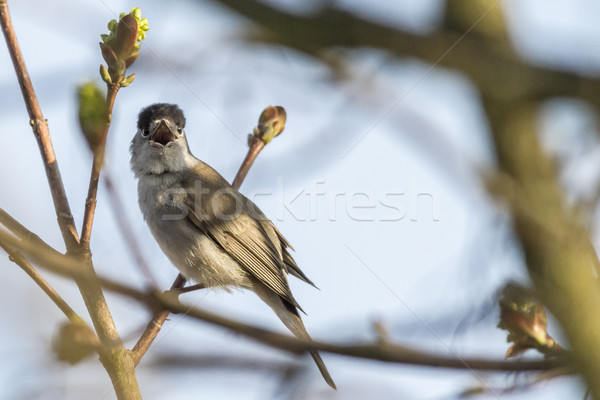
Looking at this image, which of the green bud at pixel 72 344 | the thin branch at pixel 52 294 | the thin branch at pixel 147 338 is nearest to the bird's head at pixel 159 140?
the thin branch at pixel 147 338

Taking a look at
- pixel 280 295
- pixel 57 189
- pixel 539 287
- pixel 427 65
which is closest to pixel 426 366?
pixel 539 287

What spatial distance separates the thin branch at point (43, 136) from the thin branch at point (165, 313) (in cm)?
42

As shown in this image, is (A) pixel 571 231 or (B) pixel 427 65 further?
(A) pixel 571 231

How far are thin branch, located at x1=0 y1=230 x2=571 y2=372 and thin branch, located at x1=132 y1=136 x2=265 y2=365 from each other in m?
0.05

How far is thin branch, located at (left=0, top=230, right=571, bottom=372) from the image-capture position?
94cm

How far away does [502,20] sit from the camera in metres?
1.59

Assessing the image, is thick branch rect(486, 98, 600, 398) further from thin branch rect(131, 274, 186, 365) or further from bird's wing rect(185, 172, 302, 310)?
bird's wing rect(185, 172, 302, 310)

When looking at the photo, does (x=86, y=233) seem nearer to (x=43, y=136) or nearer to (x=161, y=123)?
(x=43, y=136)

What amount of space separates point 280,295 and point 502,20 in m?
3.08

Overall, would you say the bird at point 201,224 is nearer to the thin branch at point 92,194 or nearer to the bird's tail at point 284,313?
the bird's tail at point 284,313

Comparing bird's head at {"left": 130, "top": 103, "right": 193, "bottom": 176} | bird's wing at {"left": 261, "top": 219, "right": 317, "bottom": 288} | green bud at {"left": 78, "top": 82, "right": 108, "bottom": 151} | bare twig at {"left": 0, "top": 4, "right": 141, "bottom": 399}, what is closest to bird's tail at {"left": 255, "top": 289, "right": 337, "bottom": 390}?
bird's wing at {"left": 261, "top": 219, "right": 317, "bottom": 288}

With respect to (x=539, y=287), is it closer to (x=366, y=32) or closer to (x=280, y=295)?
(x=366, y=32)

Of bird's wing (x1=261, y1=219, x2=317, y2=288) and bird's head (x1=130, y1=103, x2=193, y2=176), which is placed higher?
bird's head (x1=130, y1=103, x2=193, y2=176)

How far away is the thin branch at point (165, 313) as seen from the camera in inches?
87.9
